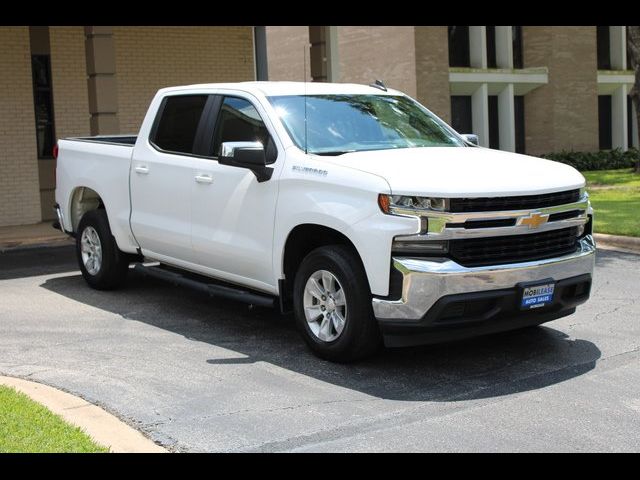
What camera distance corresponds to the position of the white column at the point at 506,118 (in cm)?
3112

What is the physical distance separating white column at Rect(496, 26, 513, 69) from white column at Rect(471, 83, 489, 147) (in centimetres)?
133

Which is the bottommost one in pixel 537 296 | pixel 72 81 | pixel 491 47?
pixel 537 296

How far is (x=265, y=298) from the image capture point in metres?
7.40

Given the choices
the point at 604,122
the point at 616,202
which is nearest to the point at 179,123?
the point at 616,202

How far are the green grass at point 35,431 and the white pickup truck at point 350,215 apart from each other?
85.3 inches

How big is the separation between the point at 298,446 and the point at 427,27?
78.5ft

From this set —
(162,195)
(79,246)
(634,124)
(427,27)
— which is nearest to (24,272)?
(79,246)

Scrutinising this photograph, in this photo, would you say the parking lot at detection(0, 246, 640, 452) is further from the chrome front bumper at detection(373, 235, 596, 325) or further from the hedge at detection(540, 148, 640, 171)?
the hedge at detection(540, 148, 640, 171)

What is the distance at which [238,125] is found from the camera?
7863 mm

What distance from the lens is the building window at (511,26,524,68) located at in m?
32.3

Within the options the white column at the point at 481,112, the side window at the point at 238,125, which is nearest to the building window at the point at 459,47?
the white column at the point at 481,112

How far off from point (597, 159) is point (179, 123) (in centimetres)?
2544

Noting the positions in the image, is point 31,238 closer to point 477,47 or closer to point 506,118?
point 477,47
